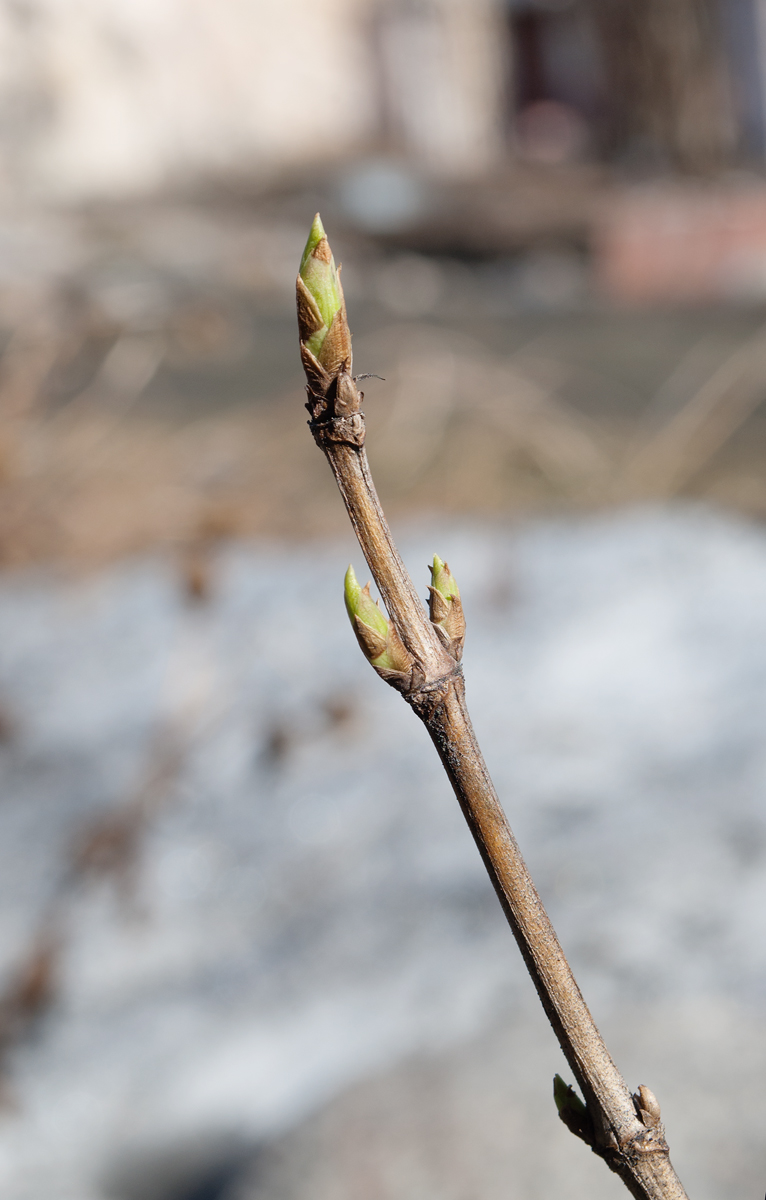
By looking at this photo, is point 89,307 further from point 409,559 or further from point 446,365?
point 409,559

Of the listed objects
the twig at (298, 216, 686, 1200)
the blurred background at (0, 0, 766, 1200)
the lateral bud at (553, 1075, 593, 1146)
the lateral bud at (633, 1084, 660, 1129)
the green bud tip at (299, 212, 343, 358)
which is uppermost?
the blurred background at (0, 0, 766, 1200)

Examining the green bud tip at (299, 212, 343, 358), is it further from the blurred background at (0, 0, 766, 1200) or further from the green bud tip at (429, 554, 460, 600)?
the blurred background at (0, 0, 766, 1200)

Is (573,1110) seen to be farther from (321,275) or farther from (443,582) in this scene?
(321,275)

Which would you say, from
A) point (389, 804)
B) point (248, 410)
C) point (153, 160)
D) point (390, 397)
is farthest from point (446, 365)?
point (153, 160)

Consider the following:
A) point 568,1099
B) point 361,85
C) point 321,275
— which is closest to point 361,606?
point 321,275

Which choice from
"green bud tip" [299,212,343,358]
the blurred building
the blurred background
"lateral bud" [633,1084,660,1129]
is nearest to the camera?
"green bud tip" [299,212,343,358]

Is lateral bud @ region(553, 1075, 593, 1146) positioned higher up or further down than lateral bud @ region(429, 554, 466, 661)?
further down

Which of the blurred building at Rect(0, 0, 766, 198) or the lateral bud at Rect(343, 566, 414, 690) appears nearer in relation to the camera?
the lateral bud at Rect(343, 566, 414, 690)

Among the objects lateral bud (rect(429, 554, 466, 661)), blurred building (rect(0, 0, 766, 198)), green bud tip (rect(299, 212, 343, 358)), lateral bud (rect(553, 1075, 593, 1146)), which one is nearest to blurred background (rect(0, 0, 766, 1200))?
lateral bud (rect(553, 1075, 593, 1146))

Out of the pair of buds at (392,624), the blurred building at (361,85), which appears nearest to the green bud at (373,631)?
the pair of buds at (392,624)

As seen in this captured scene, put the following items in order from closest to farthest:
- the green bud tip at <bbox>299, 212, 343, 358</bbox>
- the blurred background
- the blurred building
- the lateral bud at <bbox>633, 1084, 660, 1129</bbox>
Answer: the green bud tip at <bbox>299, 212, 343, 358</bbox> → the lateral bud at <bbox>633, 1084, 660, 1129</bbox> → the blurred background → the blurred building
